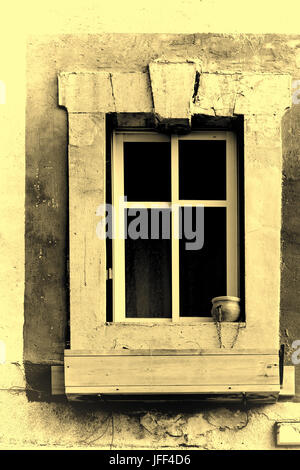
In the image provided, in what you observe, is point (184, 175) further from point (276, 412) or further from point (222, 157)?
point (276, 412)

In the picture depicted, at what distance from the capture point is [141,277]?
26.9 feet

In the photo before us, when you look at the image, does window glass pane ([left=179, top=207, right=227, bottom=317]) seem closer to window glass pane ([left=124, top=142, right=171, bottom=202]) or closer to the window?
the window

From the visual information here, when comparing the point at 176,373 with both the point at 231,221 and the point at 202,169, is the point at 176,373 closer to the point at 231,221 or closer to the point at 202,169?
the point at 231,221

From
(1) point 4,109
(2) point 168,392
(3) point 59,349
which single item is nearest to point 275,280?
(2) point 168,392

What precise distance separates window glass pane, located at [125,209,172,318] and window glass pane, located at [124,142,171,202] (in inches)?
5.0

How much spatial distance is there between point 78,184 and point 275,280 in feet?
5.13

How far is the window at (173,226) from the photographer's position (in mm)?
8156

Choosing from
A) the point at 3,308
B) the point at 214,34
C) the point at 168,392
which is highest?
the point at 214,34

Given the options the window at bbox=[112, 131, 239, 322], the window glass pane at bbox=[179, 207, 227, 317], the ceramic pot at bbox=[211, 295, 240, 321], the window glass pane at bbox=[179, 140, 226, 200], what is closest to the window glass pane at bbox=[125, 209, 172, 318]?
the window at bbox=[112, 131, 239, 322]

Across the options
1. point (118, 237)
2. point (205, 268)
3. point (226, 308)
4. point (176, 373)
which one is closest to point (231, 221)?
point (205, 268)

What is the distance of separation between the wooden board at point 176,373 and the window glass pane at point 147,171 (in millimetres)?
1211

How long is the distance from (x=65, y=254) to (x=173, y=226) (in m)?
0.81

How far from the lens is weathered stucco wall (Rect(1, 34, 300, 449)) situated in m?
7.90

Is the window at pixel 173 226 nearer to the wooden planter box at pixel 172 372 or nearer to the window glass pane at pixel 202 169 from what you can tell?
the window glass pane at pixel 202 169
